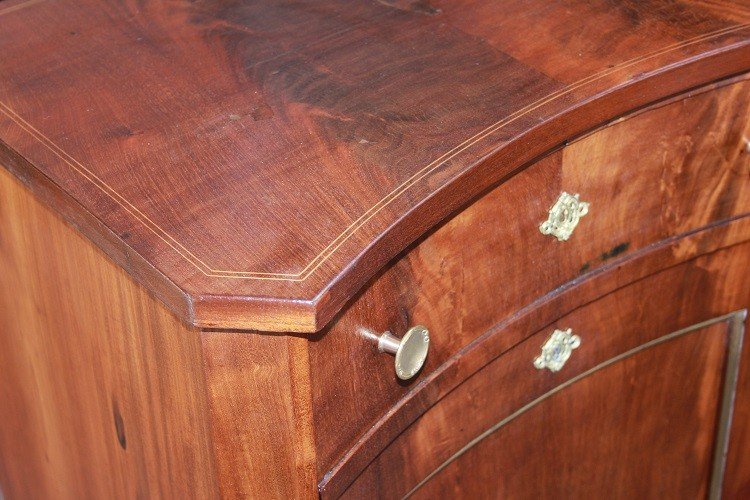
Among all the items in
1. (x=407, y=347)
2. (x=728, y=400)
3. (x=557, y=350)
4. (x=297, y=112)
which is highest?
(x=297, y=112)

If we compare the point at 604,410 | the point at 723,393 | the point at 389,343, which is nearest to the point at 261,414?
the point at 389,343

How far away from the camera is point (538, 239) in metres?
0.78

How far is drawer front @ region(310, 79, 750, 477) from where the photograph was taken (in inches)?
26.6

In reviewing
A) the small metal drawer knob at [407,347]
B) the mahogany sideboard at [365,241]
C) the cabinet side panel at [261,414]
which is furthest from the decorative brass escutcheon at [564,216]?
the cabinet side panel at [261,414]

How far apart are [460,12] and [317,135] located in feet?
0.72

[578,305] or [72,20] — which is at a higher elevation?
[72,20]

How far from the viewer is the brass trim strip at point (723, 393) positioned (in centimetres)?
83

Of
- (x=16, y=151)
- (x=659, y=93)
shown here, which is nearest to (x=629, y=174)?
(x=659, y=93)

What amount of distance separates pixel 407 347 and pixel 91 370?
0.78ft

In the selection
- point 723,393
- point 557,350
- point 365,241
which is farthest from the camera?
point 723,393

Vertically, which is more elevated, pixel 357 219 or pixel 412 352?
pixel 357 219

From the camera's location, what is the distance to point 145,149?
0.69 metres

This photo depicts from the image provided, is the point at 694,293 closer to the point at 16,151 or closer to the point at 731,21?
the point at 731,21

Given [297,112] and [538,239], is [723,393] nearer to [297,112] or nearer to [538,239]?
[538,239]
